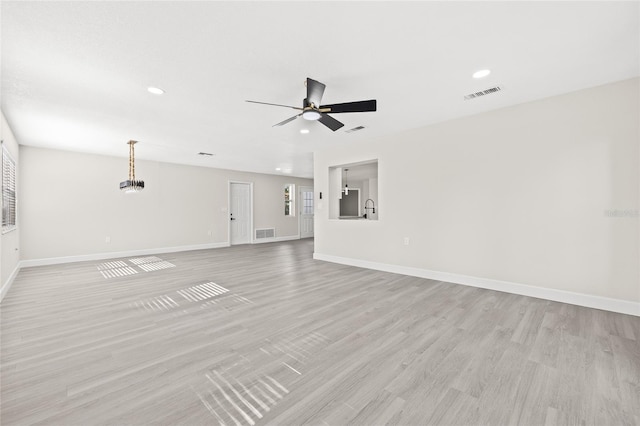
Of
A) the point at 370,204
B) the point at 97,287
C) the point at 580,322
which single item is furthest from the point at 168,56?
the point at 370,204

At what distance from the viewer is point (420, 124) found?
4.40 meters

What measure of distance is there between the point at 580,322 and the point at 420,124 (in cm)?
324

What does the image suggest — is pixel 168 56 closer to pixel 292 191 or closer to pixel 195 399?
pixel 195 399

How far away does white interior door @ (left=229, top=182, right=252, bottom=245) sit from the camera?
8969 millimetres

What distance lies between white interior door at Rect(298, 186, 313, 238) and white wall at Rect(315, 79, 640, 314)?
5973 mm

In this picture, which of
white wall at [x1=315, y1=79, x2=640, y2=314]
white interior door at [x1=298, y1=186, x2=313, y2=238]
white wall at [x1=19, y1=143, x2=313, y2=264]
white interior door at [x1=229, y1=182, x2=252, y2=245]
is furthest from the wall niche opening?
white wall at [x1=315, y1=79, x2=640, y2=314]

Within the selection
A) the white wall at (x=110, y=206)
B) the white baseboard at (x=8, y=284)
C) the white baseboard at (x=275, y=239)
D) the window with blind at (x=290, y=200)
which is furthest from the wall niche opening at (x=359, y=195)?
the white baseboard at (x=8, y=284)

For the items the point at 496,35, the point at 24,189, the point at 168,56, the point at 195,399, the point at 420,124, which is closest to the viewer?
the point at 195,399

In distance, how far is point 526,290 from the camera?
11.6 ft

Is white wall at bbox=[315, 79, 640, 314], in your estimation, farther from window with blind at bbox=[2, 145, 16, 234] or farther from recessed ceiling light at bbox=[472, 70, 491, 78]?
window with blind at bbox=[2, 145, 16, 234]

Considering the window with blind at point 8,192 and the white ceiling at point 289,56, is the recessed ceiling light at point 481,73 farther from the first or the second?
the window with blind at point 8,192

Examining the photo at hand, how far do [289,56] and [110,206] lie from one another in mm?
6552

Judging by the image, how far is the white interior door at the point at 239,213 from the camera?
897 centimetres

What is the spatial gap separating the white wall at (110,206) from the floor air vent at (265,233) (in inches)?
45.8
